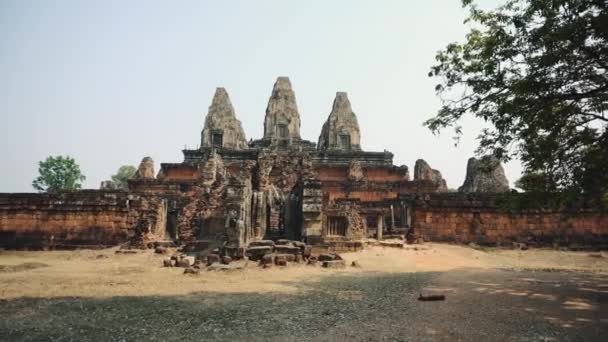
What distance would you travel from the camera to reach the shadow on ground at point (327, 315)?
159 inches

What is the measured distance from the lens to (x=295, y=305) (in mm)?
5430

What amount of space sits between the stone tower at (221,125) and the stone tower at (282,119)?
3020 millimetres

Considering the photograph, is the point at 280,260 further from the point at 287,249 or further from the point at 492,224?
the point at 492,224

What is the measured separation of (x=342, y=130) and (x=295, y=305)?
29.2m

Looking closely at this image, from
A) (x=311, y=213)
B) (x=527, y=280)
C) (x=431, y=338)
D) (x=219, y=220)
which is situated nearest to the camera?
(x=431, y=338)

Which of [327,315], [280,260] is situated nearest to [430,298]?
[327,315]

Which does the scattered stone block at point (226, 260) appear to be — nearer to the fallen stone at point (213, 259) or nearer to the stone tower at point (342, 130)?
the fallen stone at point (213, 259)

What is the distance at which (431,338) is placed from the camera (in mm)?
3932

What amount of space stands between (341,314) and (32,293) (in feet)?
16.4

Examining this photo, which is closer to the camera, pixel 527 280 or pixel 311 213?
pixel 527 280

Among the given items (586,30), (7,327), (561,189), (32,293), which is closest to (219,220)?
(32,293)

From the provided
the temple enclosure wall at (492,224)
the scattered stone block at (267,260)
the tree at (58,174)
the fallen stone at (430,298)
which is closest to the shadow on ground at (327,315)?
the fallen stone at (430,298)

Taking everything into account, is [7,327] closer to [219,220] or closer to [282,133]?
[219,220]

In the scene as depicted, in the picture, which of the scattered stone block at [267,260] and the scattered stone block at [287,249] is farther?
the scattered stone block at [287,249]
